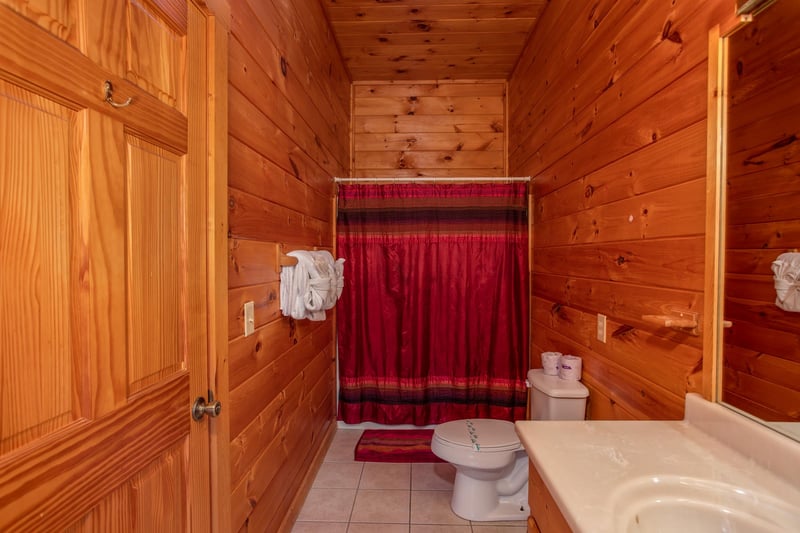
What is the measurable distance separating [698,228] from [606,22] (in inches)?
38.6

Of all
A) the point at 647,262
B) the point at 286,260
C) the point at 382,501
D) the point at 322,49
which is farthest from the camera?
the point at 322,49

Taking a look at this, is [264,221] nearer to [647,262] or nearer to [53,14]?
[53,14]

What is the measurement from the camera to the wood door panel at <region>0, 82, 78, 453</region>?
0.51m

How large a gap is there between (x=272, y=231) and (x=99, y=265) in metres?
0.82

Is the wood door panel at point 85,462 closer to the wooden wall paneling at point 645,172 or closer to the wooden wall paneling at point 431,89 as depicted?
the wooden wall paneling at point 645,172

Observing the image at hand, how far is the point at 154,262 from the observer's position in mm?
798

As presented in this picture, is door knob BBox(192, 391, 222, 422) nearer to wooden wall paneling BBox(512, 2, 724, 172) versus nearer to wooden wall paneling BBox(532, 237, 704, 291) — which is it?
wooden wall paneling BBox(532, 237, 704, 291)

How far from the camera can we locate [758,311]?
2.76 feet

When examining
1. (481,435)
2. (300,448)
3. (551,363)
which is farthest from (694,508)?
(300,448)

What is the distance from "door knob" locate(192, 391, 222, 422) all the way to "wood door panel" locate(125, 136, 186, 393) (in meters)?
0.12

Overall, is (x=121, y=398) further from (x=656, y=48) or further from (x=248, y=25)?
(x=656, y=48)

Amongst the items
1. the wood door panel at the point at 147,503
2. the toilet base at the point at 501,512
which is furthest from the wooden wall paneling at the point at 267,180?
the toilet base at the point at 501,512

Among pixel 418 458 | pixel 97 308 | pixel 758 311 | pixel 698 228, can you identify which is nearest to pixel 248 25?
pixel 97 308

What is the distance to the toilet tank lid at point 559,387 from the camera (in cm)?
159
